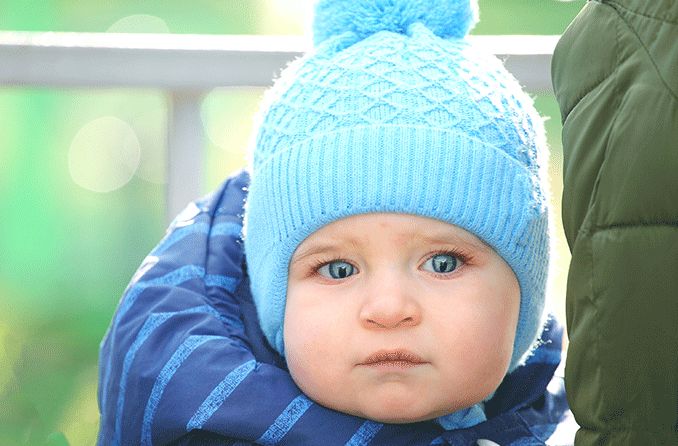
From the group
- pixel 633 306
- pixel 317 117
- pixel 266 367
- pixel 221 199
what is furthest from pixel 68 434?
pixel 633 306

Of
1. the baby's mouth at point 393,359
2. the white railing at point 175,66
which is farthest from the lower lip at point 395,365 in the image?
the white railing at point 175,66

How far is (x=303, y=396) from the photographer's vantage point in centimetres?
122

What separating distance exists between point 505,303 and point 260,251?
31 cm

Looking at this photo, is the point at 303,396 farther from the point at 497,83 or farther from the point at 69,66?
the point at 69,66

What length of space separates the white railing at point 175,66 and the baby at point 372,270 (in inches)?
14.1

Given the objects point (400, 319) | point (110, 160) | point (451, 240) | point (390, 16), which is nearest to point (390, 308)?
point (400, 319)

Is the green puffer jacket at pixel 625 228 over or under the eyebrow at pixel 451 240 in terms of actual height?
over

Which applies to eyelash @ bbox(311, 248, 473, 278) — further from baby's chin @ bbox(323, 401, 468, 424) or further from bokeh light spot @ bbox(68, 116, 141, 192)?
bokeh light spot @ bbox(68, 116, 141, 192)

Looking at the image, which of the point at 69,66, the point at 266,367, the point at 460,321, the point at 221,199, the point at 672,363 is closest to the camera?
the point at 672,363

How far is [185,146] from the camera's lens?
170cm

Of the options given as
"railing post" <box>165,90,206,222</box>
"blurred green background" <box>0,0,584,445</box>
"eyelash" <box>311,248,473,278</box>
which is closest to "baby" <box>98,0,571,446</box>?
"eyelash" <box>311,248,473,278</box>

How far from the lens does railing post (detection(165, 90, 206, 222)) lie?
→ 66.5 inches

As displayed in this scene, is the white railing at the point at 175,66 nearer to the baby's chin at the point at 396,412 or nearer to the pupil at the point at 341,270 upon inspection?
the pupil at the point at 341,270

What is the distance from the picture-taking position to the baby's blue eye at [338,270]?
1187 mm
